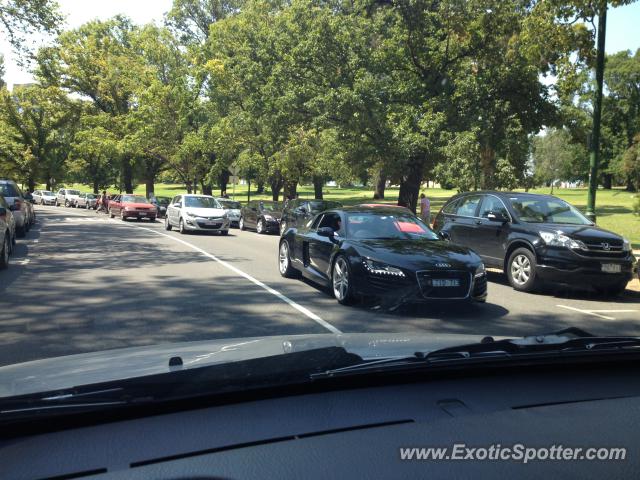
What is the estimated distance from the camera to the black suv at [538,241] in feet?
33.3

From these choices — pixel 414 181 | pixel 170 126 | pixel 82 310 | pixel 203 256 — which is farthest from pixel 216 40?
pixel 82 310

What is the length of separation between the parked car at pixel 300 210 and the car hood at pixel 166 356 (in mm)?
19268

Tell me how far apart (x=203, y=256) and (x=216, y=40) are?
2968 cm

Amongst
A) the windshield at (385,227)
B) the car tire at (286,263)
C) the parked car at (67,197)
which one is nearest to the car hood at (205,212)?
the car tire at (286,263)

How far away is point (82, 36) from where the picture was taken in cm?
5256

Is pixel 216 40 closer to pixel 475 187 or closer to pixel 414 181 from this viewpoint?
pixel 414 181

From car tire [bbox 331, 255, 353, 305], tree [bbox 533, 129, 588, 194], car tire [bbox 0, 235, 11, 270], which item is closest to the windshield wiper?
car tire [bbox 331, 255, 353, 305]

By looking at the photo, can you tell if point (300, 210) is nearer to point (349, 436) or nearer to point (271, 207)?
point (271, 207)

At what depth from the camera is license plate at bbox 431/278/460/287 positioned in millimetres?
7656

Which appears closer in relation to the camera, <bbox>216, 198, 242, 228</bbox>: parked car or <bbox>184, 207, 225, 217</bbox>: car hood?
<bbox>184, 207, 225, 217</bbox>: car hood

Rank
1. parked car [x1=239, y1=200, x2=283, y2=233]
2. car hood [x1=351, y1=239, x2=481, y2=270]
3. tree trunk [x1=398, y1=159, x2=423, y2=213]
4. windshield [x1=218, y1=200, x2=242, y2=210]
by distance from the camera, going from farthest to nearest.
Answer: windshield [x1=218, y1=200, x2=242, y2=210] < tree trunk [x1=398, y1=159, x2=423, y2=213] < parked car [x1=239, y1=200, x2=283, y2=233] < car hood [x1=351, y1=239, x2=481, y2=270]

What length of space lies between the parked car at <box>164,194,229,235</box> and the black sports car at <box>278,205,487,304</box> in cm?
1268

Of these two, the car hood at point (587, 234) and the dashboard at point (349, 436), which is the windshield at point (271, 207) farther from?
the dashboard at point (349, 436)

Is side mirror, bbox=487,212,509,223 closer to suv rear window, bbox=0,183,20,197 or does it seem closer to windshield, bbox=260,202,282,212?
suv rear window, bbox=0,183,20,197
